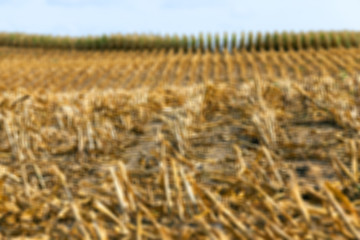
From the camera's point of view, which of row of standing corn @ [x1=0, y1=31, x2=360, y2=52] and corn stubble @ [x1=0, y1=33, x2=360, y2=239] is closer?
corn stubble @ [x1=0, y1=33, x2=360, y2=239]

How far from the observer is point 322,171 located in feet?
7.89

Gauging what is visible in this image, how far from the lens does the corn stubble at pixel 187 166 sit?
1.83 metres

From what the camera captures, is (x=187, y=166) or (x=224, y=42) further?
(x=224, y=42)

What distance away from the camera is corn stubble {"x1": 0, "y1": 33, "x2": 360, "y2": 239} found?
183 cm

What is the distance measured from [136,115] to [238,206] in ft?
6.21

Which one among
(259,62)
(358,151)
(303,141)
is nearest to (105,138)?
(303,141)

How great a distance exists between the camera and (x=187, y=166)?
2.52m

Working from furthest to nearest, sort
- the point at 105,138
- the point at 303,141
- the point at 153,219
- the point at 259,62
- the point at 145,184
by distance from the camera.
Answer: the point at 259,62
the point at 105,138
the point at 303,141
the point at 145,184
the point at 153,219

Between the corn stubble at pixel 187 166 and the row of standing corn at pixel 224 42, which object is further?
the row of standing corn at pixel 224 42

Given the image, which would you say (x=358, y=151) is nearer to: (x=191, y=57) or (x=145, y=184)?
(x=145, y=184)

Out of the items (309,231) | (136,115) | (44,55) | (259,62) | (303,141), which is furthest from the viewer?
(44,55)

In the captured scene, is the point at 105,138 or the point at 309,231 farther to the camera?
the point at 105,138

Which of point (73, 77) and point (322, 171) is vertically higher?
point (322, 171)

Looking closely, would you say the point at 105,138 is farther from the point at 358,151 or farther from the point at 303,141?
the point at 358,151
